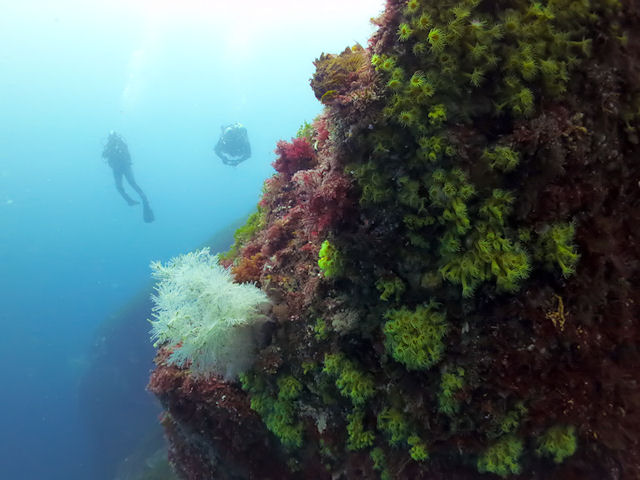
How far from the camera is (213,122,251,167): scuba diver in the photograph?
3095 cm

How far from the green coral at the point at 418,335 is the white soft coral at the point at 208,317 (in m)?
1.78

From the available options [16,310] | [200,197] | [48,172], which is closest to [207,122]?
[200,197]

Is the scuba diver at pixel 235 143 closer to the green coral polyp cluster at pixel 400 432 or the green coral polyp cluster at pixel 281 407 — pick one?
the green coral polyp cluster at pixel 281 407

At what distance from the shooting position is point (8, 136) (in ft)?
394

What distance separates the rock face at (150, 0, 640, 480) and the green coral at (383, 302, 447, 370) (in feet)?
0.06

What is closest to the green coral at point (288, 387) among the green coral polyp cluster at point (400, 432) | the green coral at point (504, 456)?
the green coral polyp cluster at point (400, 432)

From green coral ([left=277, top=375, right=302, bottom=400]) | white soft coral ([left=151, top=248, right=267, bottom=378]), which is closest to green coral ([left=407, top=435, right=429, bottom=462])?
green coral ([left=277, top=375, right=302, bottom=400])

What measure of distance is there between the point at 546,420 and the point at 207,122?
580 feet

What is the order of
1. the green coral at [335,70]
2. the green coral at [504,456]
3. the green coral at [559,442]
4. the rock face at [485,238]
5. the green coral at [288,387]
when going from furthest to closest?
the green coral at [288,387] < the green coral at [335,70] < the green coral at [504,456] < the green coral at [559,442] < the rock face at [485,238]

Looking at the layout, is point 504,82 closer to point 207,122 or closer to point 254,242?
point 254,242

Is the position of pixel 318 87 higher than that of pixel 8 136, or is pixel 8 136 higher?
pixel 8 136

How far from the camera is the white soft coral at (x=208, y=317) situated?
4145mm

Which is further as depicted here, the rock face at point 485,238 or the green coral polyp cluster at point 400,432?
the green coral polyp cluster at point 400,432

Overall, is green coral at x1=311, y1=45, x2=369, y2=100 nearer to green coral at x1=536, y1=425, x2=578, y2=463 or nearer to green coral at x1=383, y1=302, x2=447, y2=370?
green coral at x1=383, y1=302, x2=447, y2=370
